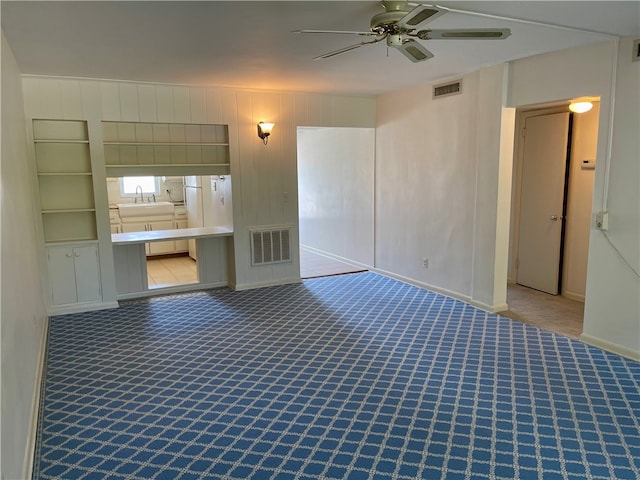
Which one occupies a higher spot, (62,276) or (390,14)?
(390,14)

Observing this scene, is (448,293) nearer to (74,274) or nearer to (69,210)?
(74,274)

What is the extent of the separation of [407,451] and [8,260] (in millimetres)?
2373

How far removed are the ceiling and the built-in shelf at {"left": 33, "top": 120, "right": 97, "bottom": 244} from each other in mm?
652

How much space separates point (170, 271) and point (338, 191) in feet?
9.72

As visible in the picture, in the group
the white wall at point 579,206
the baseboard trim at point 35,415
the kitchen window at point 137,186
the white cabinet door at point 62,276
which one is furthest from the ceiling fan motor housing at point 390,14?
the kitchen window at point 137,186

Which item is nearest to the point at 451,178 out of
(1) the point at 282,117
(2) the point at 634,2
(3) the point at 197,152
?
(1) the point at 282,117

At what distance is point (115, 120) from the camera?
16.5ft

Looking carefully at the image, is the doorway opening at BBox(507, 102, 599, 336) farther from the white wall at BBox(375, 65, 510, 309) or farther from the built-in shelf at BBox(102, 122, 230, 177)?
the built-in shelf at BBox(102, 122, 230, 177)

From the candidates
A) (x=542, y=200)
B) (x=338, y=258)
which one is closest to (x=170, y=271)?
(x=338, y=258)

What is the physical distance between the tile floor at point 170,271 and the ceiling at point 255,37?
2.74 m

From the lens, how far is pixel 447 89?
17.0 feet

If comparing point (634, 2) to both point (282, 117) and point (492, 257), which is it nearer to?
point (492, 257)

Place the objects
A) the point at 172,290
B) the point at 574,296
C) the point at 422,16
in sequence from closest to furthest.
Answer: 1. the point at 422,16
2. the point at 574,296
3. the point at 172,290

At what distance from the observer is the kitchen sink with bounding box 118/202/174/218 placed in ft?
24.7
